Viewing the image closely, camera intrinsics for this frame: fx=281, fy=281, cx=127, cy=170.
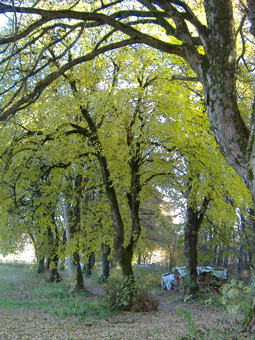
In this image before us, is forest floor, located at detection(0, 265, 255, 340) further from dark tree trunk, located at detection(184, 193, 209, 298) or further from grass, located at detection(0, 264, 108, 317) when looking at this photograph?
dark tree trunk, located at detection(184, 193, 209, 298)

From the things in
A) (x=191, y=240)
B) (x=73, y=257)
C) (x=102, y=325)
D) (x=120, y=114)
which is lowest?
(x=102, y=325)

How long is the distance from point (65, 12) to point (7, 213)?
27.5ft

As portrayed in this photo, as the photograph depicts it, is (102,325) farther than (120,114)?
No

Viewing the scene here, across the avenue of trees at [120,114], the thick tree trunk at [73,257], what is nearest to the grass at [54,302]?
the thick tree trunk at [73,257]

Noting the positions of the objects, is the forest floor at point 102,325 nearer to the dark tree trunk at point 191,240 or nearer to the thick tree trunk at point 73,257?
the thick tree trunk at point 73,257

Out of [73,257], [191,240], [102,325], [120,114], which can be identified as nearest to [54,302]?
[73,257]

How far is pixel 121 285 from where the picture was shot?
844 cm

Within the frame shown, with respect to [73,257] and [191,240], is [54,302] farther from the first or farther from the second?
[191,240]

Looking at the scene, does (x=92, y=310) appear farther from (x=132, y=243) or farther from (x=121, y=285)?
(x=132, y=243)

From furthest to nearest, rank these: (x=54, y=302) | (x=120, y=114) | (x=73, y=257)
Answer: (x=73, y=257), (x=54, y=302), (x=120, y=114)

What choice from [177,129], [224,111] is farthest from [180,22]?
[177,129]

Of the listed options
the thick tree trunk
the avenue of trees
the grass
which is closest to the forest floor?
the grass

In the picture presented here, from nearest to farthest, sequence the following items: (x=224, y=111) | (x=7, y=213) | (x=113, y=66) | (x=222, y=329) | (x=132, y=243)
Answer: (x=224, y=111) → (x=222, y=329) → (x=132, y=243) → (x=113, y=66) → (x=7, y=213)

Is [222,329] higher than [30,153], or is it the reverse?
[30,153]
